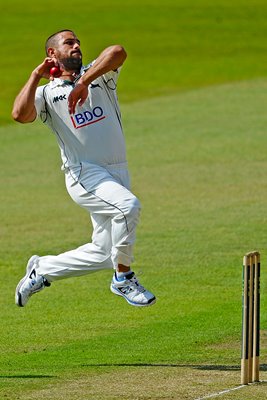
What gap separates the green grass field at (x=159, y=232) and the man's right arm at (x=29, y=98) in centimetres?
197

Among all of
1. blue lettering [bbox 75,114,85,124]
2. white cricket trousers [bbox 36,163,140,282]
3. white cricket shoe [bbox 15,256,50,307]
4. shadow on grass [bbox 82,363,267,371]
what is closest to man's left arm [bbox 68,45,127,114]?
blue lettering [bbox 75,114,85,124]

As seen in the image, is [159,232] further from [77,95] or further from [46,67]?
[77,95]

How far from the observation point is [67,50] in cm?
995

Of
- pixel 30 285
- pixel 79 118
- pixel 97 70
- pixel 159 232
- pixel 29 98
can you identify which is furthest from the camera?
pixel 159 232

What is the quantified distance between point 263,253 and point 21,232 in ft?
12.1

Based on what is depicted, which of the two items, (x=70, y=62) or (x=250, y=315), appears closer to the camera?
(x=250, y=315)

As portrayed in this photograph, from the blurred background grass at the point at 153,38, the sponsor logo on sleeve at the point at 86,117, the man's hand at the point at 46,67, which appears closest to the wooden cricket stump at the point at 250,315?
the sponsor logo on sleeve at the point at 86,117

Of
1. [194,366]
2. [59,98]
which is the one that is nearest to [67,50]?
[59,98]

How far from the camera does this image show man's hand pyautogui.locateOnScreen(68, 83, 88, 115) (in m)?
9.56

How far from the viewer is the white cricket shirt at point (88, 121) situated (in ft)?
32.6

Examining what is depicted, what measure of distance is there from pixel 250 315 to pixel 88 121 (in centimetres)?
247

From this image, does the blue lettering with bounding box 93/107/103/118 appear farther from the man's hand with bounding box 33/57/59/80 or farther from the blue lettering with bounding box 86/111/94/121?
the man's hand with bounding box 33/57/59/80

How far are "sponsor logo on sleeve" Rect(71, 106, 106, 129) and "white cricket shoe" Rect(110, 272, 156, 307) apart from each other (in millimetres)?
1275

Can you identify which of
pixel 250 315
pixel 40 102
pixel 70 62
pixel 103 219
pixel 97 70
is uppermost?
pixel 70 62
